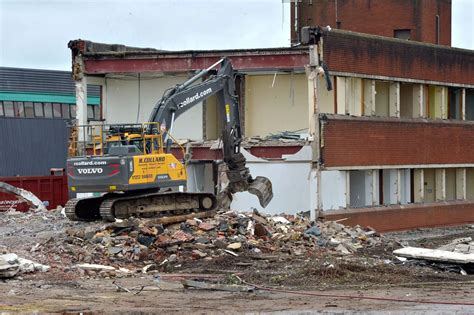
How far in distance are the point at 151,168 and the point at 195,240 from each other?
7.09ft

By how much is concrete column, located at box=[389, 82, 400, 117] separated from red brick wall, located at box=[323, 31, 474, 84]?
0.51 meters

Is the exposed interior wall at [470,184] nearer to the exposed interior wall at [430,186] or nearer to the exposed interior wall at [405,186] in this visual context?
the exposed interior wall at [430,186]

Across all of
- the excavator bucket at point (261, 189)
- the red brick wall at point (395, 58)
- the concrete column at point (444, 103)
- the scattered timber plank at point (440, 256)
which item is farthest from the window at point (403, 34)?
the scattered timber plank at point (440, 256)

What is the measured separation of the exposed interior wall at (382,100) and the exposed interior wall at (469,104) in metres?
5.73

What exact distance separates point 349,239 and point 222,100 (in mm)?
5142

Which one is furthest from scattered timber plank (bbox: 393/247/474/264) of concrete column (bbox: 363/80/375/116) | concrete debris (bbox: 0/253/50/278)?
concrete column (bbox: 363/80/375/116)

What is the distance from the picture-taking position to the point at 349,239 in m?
27.0

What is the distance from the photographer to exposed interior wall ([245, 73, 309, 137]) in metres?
35.7

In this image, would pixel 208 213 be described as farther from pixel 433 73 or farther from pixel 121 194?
pixel 433 73

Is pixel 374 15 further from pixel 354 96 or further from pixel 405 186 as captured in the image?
pixel 354 96

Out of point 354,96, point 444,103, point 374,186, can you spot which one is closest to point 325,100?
point 354,96

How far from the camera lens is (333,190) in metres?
33.7

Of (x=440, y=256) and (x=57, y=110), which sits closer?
(x=440, y=256)

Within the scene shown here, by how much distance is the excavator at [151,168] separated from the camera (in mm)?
23453
